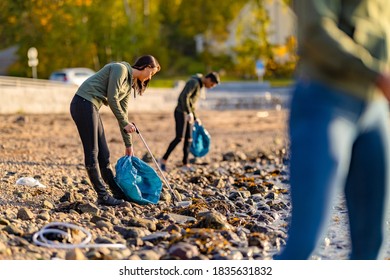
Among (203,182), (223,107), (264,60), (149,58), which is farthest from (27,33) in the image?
(149,58)

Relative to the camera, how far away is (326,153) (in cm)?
348

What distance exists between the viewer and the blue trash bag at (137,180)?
884cm

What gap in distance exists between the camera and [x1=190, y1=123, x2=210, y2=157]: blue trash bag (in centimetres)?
1435

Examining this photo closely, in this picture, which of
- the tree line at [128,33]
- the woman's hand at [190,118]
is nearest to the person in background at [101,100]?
the woman's hand at [190,118]

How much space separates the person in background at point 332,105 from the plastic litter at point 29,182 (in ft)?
23.7

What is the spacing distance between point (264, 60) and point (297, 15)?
Result: 178 feet

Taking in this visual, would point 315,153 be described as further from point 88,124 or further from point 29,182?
point 29,182

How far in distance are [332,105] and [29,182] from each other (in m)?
7.55

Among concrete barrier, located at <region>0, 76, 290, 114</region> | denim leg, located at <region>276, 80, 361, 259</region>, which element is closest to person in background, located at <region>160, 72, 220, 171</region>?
denim leg, located at <region>276, 80, 361, 259</region>

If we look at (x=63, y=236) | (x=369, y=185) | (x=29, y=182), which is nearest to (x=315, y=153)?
(x=369, y=185)

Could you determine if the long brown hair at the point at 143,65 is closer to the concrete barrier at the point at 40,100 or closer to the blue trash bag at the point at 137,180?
the blue trash bag at the point at 137,180
